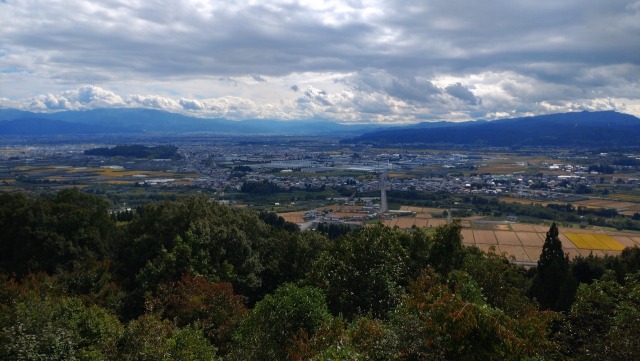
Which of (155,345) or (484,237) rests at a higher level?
(155,345)

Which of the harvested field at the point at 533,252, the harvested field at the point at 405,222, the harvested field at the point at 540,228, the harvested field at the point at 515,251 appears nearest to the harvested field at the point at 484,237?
the harvested field at the point at 515,251

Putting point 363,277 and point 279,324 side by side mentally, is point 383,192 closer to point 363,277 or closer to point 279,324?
point 363,277

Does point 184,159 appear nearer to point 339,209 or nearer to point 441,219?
point 339,209

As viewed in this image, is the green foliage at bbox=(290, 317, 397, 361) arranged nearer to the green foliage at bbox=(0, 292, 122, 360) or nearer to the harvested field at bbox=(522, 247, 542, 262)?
the green foliage at bbox=(0, 292, 122, 360)

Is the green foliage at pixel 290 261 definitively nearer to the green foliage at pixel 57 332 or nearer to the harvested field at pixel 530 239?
the green foliage at pixel 57 332

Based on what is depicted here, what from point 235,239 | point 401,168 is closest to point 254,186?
point 401,168

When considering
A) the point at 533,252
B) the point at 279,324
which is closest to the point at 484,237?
the point at 533,252
